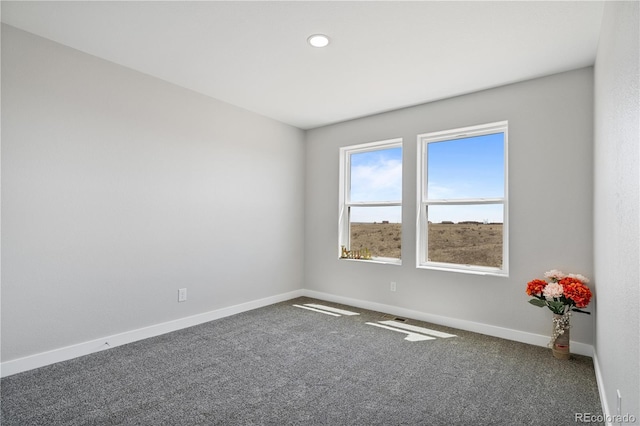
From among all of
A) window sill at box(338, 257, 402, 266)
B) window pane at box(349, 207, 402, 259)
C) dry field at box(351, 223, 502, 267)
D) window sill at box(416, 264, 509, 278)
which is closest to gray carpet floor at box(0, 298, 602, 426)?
window sill at box(416, 264, 509, 278)

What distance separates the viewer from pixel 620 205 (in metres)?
1.62

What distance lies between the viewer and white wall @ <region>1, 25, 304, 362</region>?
2.47 m

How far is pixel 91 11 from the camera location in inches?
88.5

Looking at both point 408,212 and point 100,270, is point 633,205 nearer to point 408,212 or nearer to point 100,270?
point 408,212

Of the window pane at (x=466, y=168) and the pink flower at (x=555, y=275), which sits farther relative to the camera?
the window pane at (x=466, y=168)

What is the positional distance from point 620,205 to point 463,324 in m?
2.25

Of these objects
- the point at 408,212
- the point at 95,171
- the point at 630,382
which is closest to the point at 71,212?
the point at 95,171

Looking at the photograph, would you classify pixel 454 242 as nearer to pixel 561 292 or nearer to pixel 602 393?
pixel 561 292

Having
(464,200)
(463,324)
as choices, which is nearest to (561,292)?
(463,324)

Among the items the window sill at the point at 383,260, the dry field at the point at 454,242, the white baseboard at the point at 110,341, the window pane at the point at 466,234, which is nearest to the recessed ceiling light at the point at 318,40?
the window pane at the point at 466,234

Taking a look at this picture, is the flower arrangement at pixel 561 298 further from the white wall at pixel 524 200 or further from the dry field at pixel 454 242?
the dry field at pixel 454 242

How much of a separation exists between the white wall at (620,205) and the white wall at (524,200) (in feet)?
2.19

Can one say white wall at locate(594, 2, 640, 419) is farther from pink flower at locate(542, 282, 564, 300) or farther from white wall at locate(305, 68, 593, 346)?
white wall at locate(305, 68, 593, 346)

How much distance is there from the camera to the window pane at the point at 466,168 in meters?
3.52
